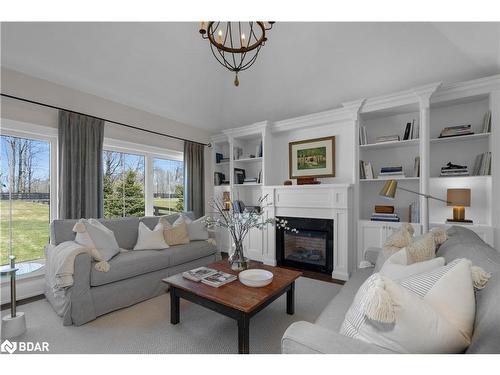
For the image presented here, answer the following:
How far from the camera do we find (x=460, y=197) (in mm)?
2656

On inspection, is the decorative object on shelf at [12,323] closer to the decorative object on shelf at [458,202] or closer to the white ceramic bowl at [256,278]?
the white ceramic bowl at [256,278]

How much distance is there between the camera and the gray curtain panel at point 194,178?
434 cm

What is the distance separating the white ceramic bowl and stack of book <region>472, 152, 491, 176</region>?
8.60 feet

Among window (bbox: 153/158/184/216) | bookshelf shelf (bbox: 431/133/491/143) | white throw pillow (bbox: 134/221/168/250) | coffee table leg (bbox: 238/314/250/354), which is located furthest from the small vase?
bookshelf shelf (bbox: 431/133/491/143)

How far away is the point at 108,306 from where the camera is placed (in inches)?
89.4

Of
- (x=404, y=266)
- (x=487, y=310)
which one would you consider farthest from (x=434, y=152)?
(x=487, y=310)

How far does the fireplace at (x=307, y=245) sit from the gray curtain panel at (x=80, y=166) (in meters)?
2.64

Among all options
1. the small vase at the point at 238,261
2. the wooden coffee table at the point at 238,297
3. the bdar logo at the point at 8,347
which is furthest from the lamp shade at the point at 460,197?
the bdar logo at the point at 8,347

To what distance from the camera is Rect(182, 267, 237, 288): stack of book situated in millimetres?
1976

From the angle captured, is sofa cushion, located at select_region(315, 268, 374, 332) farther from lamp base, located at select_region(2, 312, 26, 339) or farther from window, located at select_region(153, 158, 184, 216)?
window, located at select_region(153, 158, 184, 216)

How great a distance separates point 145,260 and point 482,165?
382cm
